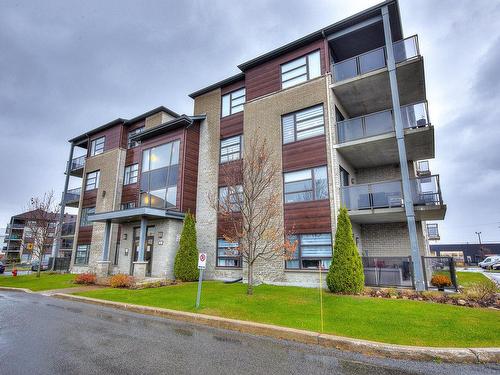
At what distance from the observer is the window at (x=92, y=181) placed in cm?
2716

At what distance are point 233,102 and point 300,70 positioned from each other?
5378mm

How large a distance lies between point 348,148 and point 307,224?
4.40m

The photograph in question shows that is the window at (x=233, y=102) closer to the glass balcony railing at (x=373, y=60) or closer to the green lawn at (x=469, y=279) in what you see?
the glass balcony railing at (x=373, y=60)

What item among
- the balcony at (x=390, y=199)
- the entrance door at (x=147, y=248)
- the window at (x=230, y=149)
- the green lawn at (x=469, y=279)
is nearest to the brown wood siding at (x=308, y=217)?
the balcony at (x=390, y=199)

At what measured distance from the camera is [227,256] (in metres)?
17.8

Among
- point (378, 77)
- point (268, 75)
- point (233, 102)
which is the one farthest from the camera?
point (233, 102)

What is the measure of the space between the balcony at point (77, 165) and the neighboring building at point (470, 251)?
64.9 metres

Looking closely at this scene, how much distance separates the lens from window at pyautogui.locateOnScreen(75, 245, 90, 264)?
83.4 ft

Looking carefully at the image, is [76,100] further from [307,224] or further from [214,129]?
[307,224]

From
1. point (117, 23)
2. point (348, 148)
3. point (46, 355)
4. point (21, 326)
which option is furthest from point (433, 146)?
point (117, 23)

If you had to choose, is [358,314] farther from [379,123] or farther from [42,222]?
[42,222]

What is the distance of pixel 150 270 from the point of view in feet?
61.4

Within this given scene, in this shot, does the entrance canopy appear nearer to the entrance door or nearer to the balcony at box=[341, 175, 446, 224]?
the entrance door

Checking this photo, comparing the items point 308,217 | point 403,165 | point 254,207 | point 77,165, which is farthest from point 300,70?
point 77,165
